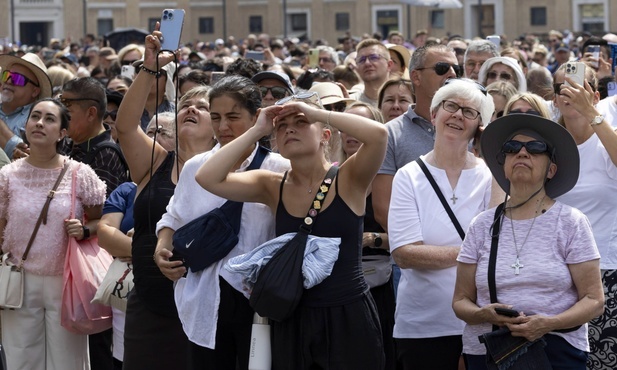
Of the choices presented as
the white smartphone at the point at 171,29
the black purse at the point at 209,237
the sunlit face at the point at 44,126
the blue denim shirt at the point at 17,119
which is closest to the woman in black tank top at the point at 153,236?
the white smartphone at the point at 171,29

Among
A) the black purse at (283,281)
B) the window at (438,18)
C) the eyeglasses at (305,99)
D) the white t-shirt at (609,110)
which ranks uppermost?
the window at (438,18)

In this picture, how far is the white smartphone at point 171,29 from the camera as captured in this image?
6023 mm

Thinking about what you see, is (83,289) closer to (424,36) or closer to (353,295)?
(353,295)

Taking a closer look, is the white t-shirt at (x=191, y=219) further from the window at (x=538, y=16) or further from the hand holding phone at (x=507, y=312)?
the window at (x=538, y=16)

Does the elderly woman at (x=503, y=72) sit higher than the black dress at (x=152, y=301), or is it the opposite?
the elderly woman at (x=503, y=72)

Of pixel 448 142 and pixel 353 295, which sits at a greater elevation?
pixel 448 142

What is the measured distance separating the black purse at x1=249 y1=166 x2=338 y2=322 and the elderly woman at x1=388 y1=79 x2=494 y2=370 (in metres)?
0.77

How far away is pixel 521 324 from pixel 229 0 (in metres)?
66.6

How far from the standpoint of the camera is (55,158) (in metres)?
7.60

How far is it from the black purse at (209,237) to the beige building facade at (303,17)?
60472 mm

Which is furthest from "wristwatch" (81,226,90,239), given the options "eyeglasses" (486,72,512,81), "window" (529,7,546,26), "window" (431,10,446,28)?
"window" (529,7,546,26)

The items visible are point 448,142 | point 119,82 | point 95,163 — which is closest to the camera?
point 448,142

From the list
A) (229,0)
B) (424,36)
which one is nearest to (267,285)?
(424,36)

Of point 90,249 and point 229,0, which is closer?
point 90,249
